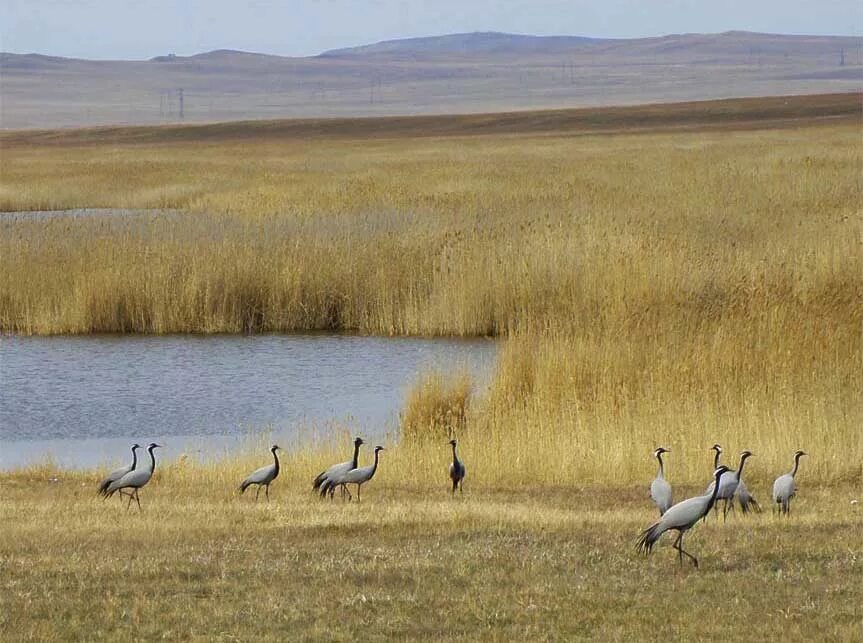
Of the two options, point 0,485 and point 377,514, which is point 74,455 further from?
point 377,514

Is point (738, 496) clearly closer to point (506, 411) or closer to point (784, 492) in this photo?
point (784, 492)

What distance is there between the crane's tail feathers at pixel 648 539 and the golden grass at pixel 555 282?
4694mm

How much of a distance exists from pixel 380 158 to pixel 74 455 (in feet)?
154

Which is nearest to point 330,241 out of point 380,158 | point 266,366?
point 266,366

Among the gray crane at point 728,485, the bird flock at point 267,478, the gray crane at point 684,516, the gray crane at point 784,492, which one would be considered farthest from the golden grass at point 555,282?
the gray crane at point 684,516

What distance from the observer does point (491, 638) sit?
25.7 ft

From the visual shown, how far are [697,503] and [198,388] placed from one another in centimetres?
1344

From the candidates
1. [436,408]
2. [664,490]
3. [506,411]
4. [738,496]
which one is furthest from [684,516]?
[436,408]

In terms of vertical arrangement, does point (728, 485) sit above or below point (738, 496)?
above

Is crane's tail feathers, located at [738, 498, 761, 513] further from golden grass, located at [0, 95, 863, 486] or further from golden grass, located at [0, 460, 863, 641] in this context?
golden grass, located at [0, 95, 863, 486]

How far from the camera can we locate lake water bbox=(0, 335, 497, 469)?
721 inches

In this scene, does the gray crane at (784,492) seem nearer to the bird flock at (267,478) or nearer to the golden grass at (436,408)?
the bird flock at (267,478)

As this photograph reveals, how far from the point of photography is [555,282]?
2475 centimetres

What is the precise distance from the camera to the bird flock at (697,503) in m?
9.27
